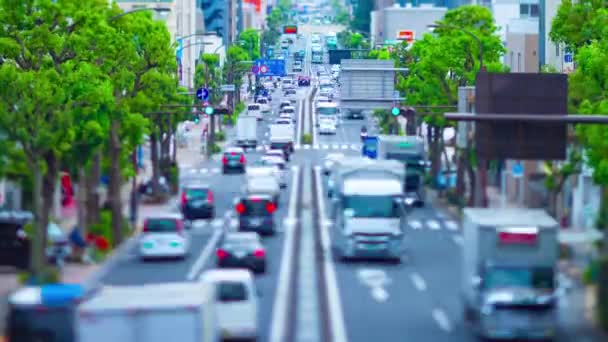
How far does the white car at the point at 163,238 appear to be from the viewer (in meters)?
47.8

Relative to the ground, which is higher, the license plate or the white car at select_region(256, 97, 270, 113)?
the white car at select_region(256, 97, 270, 113)

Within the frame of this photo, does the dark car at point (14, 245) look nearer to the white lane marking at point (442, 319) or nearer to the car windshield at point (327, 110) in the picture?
the white lane marking at point (442, 319)

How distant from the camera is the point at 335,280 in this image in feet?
145

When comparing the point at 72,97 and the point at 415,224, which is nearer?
the point at 72,97

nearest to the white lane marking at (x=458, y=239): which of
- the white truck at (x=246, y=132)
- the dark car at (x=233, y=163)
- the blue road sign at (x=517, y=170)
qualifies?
the blue road sign at (x=517, y=170)

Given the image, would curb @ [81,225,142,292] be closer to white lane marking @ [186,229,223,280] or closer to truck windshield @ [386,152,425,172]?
white lane marking @ [186,229,223,280]

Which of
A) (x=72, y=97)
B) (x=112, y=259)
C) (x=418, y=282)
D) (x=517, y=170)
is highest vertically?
(x=72, y=97)

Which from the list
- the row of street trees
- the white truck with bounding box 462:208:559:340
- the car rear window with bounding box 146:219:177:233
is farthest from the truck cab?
the white truck with bounding box 462:208:559:340

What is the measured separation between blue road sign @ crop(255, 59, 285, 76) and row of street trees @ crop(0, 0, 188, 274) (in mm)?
84662

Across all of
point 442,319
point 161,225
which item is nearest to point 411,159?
point 161,225

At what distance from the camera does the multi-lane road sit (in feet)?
113

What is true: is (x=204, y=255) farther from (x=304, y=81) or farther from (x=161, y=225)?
(x=304, y=81)

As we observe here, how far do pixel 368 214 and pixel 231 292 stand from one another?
18964 millimetres

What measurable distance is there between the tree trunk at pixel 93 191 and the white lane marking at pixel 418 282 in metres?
12.7
